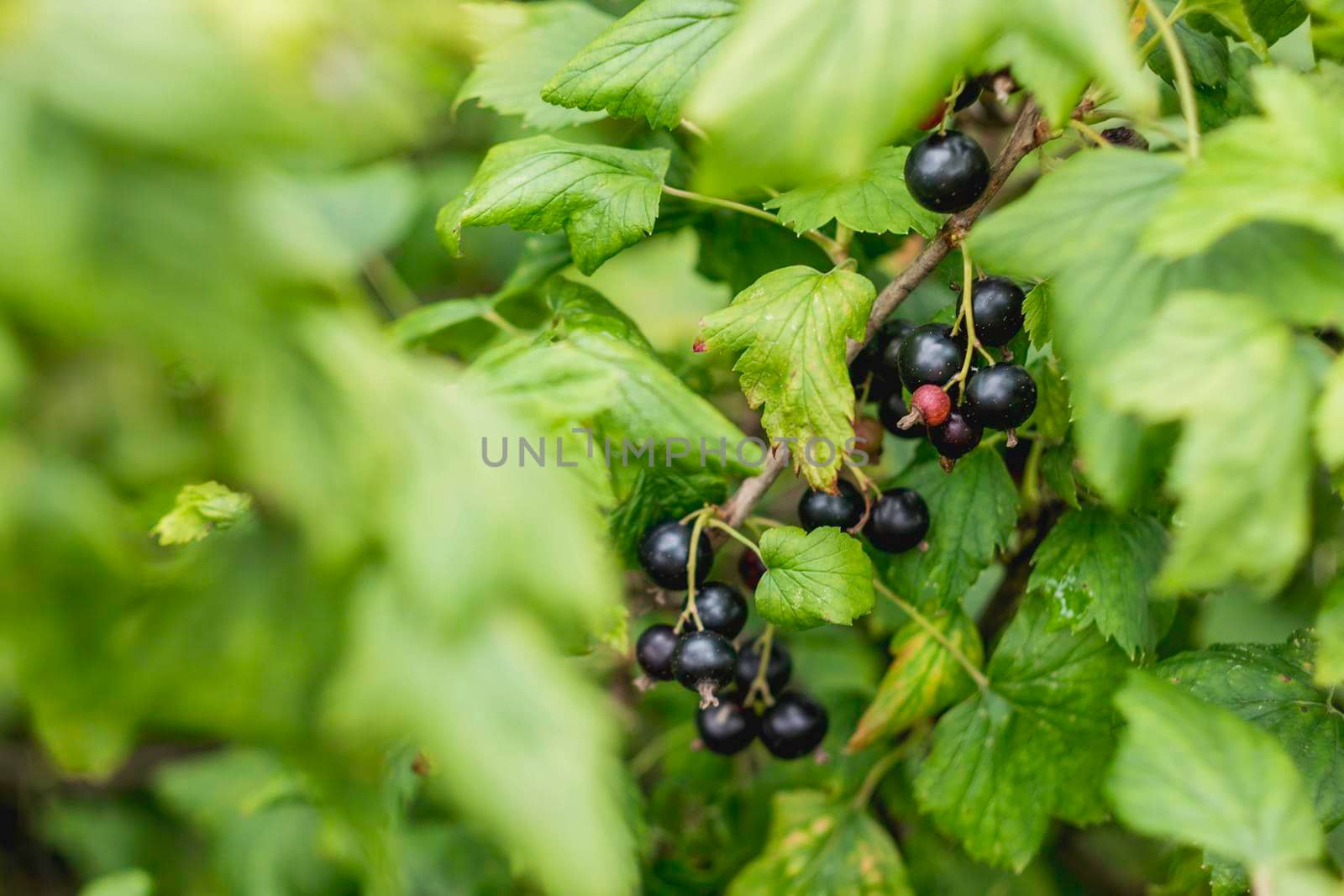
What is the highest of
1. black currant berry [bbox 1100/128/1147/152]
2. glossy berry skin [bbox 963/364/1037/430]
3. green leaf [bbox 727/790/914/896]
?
black currant berry [bbox 1100/128/1147/152]

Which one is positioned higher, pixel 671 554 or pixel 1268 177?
pixel 1268 177

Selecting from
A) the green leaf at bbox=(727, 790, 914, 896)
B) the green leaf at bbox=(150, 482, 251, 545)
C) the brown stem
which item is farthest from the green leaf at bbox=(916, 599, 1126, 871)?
the green leaf at bbox=(150, 482, 251, 545)

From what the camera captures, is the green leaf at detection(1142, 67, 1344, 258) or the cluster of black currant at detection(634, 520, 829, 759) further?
the cluster of black currant at detection(634, 520, 829, 759)

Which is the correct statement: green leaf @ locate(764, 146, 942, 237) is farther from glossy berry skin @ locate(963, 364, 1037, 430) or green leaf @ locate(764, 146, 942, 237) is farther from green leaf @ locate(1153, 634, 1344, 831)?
green leaf @ locate(1153, 634, 1344, 831)

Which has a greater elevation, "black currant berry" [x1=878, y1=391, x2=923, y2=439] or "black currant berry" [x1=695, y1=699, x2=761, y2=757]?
"black currant berry" [x1=878, y1=391, x2=923, y2=439]

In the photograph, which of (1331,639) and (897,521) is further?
(897,521)

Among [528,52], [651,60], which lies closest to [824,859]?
[651,60]

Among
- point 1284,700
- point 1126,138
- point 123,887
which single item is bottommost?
point 123,887

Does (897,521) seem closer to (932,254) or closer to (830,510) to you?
(830,510)
